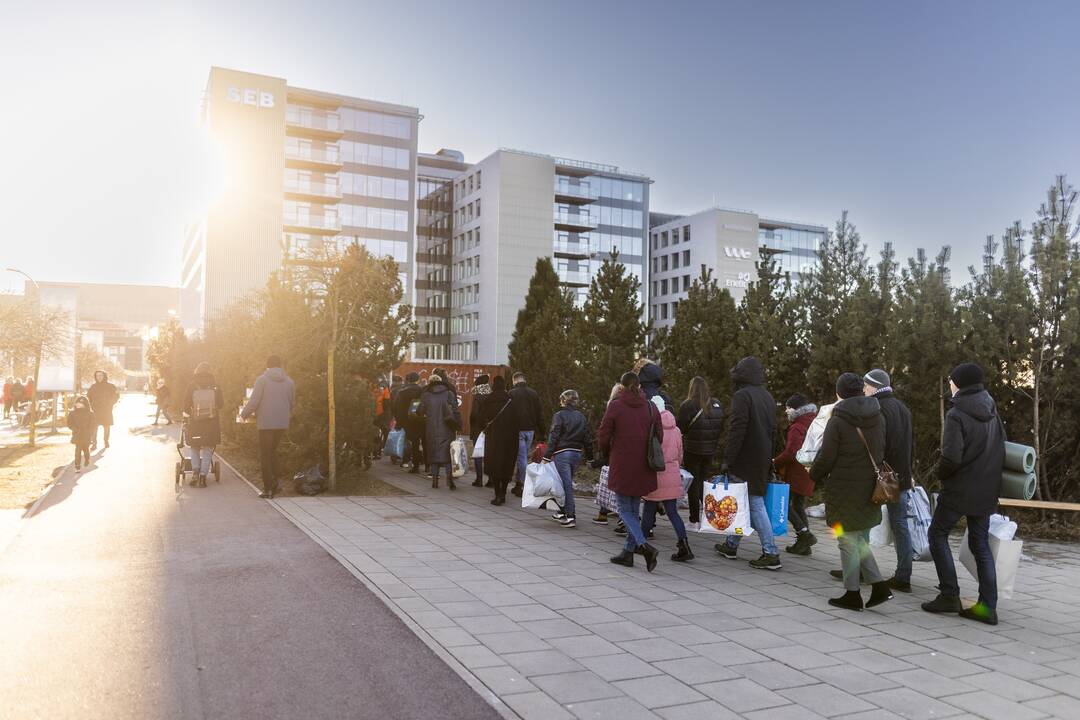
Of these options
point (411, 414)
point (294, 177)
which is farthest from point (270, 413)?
point (294, 177)

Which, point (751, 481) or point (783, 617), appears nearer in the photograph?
point (783, 617)

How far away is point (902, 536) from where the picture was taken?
24.5 ft

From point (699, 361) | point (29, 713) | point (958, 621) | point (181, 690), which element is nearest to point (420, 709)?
point (181, 690)

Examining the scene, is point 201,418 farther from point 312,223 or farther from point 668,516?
point 312,223

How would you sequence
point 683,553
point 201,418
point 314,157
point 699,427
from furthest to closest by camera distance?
point 314,157 < point 201,418 < point 699,427 < point 683,553

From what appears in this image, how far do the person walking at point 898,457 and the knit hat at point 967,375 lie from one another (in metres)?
0.70

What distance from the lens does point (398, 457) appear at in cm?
1812

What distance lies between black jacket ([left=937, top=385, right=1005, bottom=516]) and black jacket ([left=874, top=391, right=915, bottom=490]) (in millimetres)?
801

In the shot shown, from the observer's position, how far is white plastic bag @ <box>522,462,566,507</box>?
33.9ft

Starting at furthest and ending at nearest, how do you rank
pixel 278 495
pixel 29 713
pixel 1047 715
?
1. pixel 278 495
2. pixel 1047 715
3. pixel 29 713

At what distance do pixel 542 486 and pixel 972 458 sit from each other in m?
5.11

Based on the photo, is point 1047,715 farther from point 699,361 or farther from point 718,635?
point 699,361

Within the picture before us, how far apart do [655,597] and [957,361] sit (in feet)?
22.8

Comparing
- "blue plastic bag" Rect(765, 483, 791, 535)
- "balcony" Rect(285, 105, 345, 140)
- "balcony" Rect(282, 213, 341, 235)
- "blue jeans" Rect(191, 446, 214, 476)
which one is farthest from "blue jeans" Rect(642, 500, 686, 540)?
"balcony" Rect(285, 105, 345, 140)
